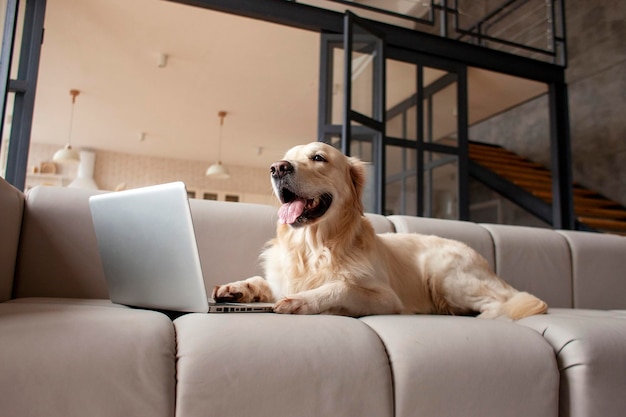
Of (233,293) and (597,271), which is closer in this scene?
(233,293)

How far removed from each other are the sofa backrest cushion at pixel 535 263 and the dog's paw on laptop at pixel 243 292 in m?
1.22

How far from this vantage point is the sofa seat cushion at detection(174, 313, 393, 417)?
895 millimetres

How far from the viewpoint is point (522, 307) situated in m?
1.65

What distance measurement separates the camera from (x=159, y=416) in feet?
2.84

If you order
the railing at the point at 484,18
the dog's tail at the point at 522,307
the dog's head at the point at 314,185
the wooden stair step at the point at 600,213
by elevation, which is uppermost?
the railing at the point at 484,18

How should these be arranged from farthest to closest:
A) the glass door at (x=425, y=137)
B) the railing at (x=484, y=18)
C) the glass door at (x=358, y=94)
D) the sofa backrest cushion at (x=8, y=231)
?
the railing at (x=484, y=18) < the glass door at (x=425, y=137) < the glass door at (x=358, y=94) < the sofa backrest cushion at (x=8, y=231)

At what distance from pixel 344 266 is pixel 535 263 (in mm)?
1269

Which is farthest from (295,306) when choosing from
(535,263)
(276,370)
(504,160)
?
(504,160)

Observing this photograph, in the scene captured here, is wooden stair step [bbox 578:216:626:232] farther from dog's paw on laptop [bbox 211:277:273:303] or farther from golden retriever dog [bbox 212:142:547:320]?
dog's paw on laptop [bbox 211:277:273:303]

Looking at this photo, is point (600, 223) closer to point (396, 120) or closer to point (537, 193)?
point (537, 193)

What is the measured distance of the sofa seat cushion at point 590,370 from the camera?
117 centimetres

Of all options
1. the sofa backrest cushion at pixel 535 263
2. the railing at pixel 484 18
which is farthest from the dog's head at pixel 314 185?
the railing at pixel 484 18

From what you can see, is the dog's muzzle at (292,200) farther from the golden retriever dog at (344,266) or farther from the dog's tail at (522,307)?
the dog's tail at (522,307)

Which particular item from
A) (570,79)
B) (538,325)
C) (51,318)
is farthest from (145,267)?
(570,79)
